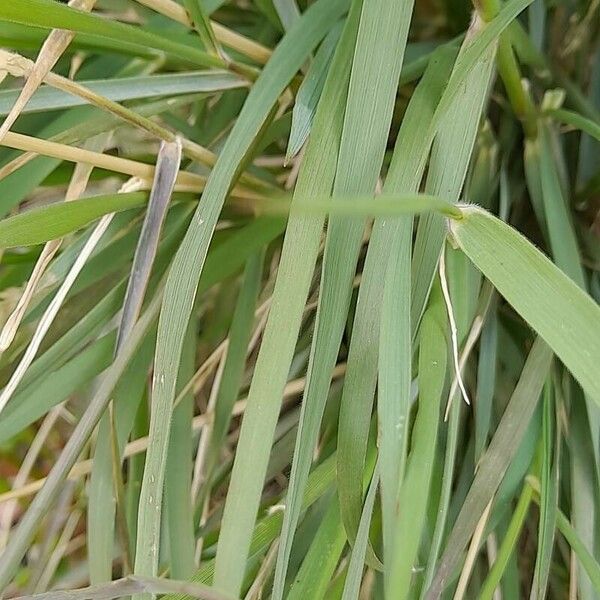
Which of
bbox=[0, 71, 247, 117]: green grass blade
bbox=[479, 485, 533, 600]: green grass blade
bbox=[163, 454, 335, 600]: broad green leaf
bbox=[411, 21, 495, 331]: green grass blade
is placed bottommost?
bbox=[479, 485, 533, 600]: green grass blade

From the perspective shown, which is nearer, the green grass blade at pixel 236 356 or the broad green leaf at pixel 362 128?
the broad green leaf at pixel 362 128

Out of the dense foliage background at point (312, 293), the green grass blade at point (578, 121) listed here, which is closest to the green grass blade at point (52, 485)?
the dense foliage background at point (312, 293)

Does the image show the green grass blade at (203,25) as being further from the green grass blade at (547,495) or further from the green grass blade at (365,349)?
the green grass blade at (547,495)

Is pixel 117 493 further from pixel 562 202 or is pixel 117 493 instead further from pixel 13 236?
pixel 562 202

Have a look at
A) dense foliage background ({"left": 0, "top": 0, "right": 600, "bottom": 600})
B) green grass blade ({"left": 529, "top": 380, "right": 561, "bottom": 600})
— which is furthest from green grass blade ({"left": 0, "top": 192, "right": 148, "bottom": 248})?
green grass blade ({"left": 529, "top": 380, "right": 561, "bottom": 600})

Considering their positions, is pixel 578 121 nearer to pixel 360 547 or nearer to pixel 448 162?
pixel 448 162

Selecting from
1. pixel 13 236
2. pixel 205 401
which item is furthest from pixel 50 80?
pixel 205 401

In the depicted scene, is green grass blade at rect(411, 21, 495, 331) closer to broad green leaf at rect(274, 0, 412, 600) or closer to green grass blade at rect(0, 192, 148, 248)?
broad green leaf at rect(274, 0, 412, 600)
